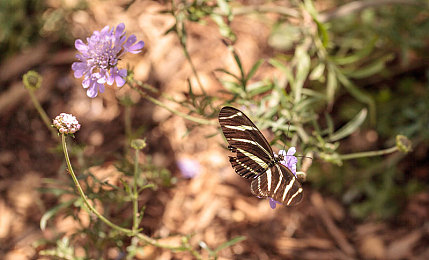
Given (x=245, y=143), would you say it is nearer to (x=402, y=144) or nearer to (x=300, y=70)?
(x=402, y=144)

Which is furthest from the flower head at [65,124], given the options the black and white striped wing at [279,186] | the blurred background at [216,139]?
the blurred background at [216,139]

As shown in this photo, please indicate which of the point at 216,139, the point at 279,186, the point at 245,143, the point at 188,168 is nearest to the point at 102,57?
the point at 245,143

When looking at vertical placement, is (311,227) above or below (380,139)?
below

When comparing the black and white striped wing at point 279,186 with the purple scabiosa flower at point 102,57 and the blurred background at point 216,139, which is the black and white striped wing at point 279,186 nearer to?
the purple scabiosa flower at point 102,57

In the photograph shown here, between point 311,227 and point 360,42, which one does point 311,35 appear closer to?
point 360,42

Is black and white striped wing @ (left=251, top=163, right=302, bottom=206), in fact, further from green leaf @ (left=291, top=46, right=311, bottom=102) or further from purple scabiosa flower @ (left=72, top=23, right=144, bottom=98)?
green leaf @ (left=291, top=46, right=311, bottom=102)

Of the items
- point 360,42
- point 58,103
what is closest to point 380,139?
point 360,42
